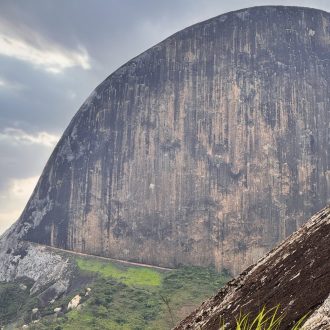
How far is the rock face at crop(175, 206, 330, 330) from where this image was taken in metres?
1.90

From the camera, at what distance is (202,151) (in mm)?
36844

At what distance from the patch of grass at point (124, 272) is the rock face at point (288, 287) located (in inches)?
1162

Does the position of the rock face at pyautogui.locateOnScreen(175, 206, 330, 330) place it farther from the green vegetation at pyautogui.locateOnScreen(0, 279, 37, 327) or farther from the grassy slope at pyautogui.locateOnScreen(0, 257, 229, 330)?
the green vegetation at pyautogui.locateOnScreen(0, 279, 37, 327)

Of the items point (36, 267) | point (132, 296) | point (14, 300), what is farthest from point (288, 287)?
point (36, 267)

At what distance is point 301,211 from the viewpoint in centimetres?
3503

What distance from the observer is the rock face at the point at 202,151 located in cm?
3531

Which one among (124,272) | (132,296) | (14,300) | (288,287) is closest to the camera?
(288,287)

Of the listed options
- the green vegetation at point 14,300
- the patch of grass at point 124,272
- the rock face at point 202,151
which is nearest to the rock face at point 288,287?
the patch of grass at point 124,272

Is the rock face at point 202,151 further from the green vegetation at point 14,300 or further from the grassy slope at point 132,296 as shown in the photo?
the green vegetation at point 14,300

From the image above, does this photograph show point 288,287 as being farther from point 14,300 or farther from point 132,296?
point 14,300

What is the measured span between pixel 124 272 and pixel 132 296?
15.5ft

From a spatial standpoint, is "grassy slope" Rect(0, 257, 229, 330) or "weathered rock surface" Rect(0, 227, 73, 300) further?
"weathered rock surface" Rect(0, 227, 73, 300)

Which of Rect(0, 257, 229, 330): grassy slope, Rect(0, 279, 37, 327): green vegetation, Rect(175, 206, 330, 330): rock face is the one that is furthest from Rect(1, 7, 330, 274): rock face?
Rect(175, 206, 330, 330): rock face

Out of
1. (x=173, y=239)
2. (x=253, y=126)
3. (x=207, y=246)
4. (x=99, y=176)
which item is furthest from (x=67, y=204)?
(x=253, y=126)
